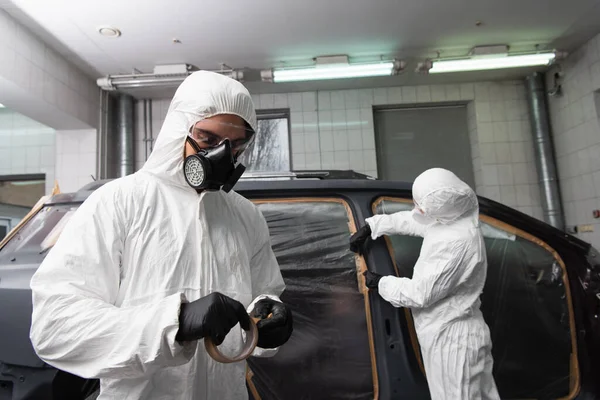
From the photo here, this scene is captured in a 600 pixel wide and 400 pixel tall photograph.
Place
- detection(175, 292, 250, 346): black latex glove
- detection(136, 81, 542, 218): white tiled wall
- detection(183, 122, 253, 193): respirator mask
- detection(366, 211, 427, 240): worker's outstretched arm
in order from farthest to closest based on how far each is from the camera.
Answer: detection(136, 81, 542, 218): white tiled wall < detection(366, 211, 427, 240): worker's outstretched arm < detection(183, 122, 253, 193): respirator mask < detection(175, 292, 250, 346): black latex glove

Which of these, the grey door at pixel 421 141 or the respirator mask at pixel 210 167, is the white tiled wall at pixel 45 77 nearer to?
the respirator mask at pixel 210 167

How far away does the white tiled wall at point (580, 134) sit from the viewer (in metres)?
4.47

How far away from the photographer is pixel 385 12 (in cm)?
379

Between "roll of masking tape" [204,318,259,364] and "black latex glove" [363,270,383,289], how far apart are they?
96 centimetres

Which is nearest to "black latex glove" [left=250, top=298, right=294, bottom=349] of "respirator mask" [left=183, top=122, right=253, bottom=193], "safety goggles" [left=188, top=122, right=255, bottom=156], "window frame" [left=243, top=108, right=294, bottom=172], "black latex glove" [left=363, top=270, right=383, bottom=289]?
"respirator mask" [left=183, top=122, right=253, bottom=193]

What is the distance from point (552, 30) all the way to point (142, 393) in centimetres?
513

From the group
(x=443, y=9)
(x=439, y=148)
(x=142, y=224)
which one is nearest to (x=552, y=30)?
(x=443, y=9)

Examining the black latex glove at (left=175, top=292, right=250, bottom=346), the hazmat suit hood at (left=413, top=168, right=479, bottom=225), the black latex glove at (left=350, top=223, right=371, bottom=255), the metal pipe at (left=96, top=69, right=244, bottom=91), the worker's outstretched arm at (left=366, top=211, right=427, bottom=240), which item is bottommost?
the black latex glove at (left=175, top=292, right=250, bottom=346)

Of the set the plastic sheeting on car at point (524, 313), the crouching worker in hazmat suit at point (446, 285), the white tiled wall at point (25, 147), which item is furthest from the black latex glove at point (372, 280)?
the white tiled wall at point (25, 147)

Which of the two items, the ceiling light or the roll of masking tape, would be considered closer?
the roll of masking tape

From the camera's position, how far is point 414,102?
5.49 meters

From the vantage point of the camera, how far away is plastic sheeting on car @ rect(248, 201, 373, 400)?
1781 millimetres

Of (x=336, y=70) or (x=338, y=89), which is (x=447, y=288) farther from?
(x=338, y=89)

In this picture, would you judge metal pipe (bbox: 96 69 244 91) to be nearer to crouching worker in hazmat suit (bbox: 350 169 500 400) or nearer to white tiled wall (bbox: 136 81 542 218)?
white tiled wall (bbox: 136 81 542 218)
